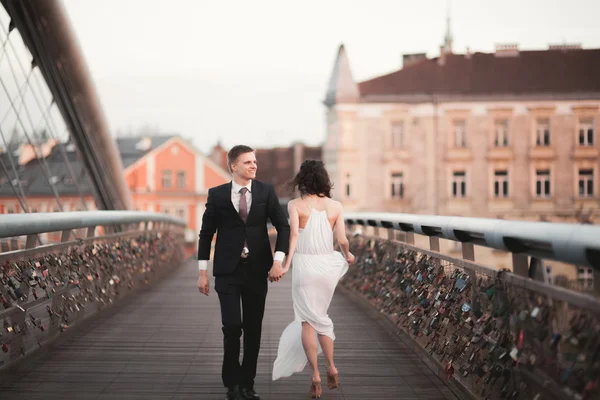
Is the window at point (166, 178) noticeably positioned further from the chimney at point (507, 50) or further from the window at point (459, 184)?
the chimney at point (507, 50)

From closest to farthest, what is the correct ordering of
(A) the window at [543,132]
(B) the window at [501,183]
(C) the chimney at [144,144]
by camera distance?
(B) the window at [501,183] → (A) the window at [543,132] → (C) the chimney at [144,144]

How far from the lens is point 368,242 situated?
468 inches

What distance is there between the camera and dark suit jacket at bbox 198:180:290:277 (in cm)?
609

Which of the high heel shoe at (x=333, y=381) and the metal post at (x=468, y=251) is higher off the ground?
the metal post at (x=468, y=251)

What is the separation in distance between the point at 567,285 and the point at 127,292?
8332 mm

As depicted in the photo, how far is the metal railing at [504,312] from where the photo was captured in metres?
3.98

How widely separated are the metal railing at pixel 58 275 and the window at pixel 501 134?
1937 inches

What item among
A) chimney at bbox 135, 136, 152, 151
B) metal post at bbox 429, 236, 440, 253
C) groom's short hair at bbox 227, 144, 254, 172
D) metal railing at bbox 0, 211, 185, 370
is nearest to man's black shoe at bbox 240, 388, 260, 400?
groom's short hair at bbox 227, 144, 254, 172

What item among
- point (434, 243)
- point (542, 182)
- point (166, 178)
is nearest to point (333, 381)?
point (434, 243)

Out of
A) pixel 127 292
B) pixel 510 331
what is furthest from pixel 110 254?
pixel 510 331

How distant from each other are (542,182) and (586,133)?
166 inches

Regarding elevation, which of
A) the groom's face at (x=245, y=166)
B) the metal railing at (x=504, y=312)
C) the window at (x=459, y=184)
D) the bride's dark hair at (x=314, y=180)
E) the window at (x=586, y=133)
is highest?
the window at (x=586, y=133)

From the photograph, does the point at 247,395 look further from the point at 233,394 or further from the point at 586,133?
the point at 586,133

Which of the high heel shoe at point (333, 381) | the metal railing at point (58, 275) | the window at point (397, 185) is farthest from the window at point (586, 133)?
the high heel shoe at point (333, 381)
